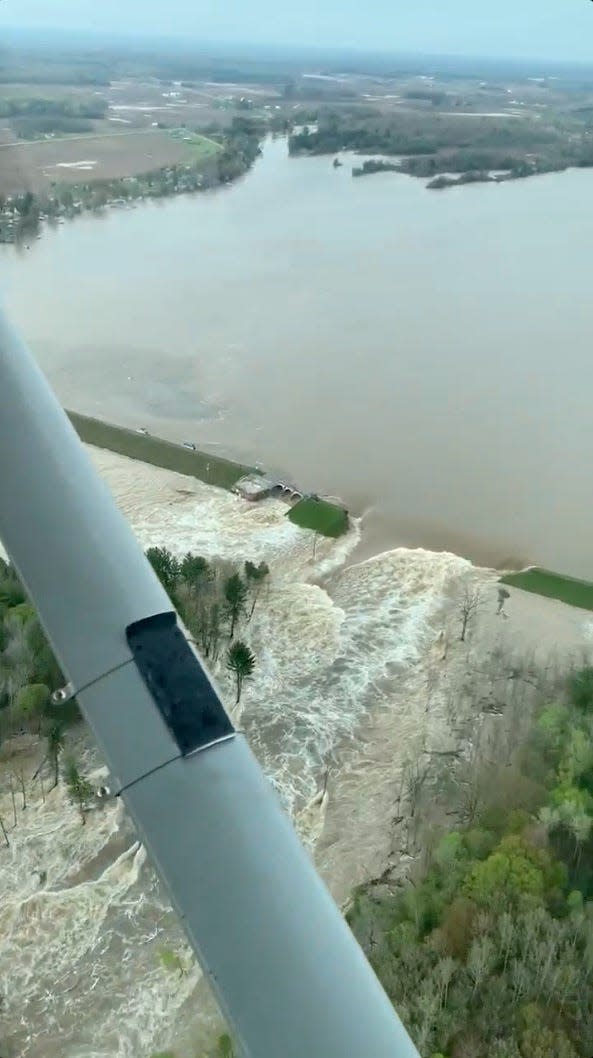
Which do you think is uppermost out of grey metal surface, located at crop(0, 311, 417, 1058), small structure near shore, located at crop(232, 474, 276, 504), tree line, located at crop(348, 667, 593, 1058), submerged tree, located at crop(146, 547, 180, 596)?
grey metal surface, located at crop(0, 311, 417, 1058)

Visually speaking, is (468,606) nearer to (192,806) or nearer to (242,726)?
(242,726)

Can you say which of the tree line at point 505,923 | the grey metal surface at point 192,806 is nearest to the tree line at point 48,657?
the tree line at point 505,923

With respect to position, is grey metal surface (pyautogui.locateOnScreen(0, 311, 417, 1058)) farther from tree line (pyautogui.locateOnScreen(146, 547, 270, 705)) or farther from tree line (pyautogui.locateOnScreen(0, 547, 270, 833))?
tree line (pyautogui.locateOnScreen(146, 547, 270, 705))

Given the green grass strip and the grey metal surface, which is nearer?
the grey metal surface

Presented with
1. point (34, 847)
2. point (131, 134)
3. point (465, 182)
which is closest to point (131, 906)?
point (34, 847)

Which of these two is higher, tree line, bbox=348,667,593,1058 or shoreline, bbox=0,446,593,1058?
tree line, bbox=348,667,593,1058

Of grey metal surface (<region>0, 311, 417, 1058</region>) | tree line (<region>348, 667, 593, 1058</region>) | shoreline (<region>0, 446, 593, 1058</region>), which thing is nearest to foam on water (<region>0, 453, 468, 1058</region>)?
shoreline (<region>0, 446, 593, 1058</region>)

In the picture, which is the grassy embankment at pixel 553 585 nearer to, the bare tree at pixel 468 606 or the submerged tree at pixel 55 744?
the bare tree at pixel 468 606
